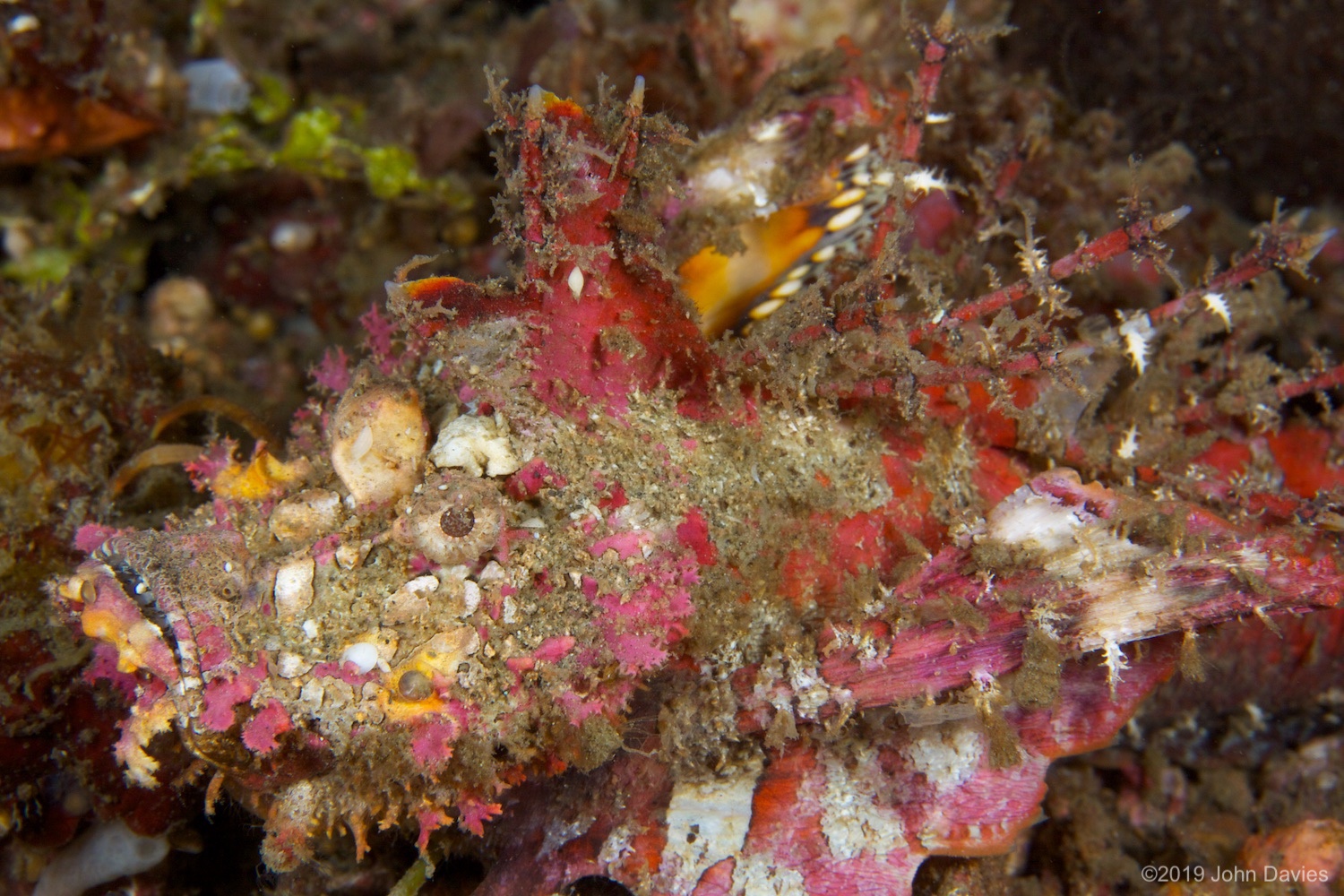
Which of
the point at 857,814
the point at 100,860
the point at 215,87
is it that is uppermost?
the point at 215,87

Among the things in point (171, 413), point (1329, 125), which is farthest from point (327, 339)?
point (1329, 125)

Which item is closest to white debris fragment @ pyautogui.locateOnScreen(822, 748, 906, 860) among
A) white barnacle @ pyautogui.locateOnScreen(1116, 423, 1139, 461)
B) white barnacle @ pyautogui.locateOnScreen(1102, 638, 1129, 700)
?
white barnacle @ pyautogui.locateOnScreen(1102, 638, 1129, 700)

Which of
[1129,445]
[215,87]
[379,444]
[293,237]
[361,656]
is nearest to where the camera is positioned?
[361,656]

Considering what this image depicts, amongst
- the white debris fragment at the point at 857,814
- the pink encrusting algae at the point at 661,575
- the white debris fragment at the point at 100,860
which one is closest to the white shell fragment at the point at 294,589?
the pink encrusting algae at the point at 661,575

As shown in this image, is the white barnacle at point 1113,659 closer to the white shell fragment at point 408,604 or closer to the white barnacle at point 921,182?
the white barnacle at point 921,182

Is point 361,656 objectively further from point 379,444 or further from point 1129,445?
point 1129,445

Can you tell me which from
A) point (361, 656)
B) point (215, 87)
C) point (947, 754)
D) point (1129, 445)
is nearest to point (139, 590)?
point (361, 656)

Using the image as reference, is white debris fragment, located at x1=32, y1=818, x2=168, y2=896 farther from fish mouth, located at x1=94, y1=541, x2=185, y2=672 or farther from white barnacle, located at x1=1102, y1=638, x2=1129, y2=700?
white barnacle, located at x1=1102, y1=638, x2=1129, y2=700

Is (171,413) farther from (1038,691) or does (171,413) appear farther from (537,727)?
(1038,691)
